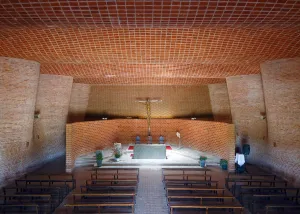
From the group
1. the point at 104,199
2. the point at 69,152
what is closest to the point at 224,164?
the point at 104,199

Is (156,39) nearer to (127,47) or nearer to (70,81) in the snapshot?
(127,47)

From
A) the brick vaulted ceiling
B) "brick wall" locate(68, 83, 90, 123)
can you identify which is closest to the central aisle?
the brick vaulted ceiling

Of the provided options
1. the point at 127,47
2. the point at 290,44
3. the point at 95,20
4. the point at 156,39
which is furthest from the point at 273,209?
the point at 95,20

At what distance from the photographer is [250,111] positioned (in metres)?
12.5

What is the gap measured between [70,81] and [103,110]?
405 cm

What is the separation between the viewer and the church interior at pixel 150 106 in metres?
5.52

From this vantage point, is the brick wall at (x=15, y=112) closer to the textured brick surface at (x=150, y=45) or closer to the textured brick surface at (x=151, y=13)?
the textured brick surface at (x=150, y=45)

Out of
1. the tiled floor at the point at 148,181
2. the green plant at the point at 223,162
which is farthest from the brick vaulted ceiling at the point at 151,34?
the tiled floor at the point at 148,181

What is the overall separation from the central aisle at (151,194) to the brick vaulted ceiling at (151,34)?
4988 mm

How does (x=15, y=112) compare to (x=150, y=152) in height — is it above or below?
above

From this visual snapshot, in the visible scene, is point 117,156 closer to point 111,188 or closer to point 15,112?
point 111,188

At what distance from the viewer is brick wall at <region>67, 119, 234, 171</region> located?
36.9 ft

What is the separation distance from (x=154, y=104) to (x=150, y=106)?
33cm

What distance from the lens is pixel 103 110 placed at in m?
16.3
